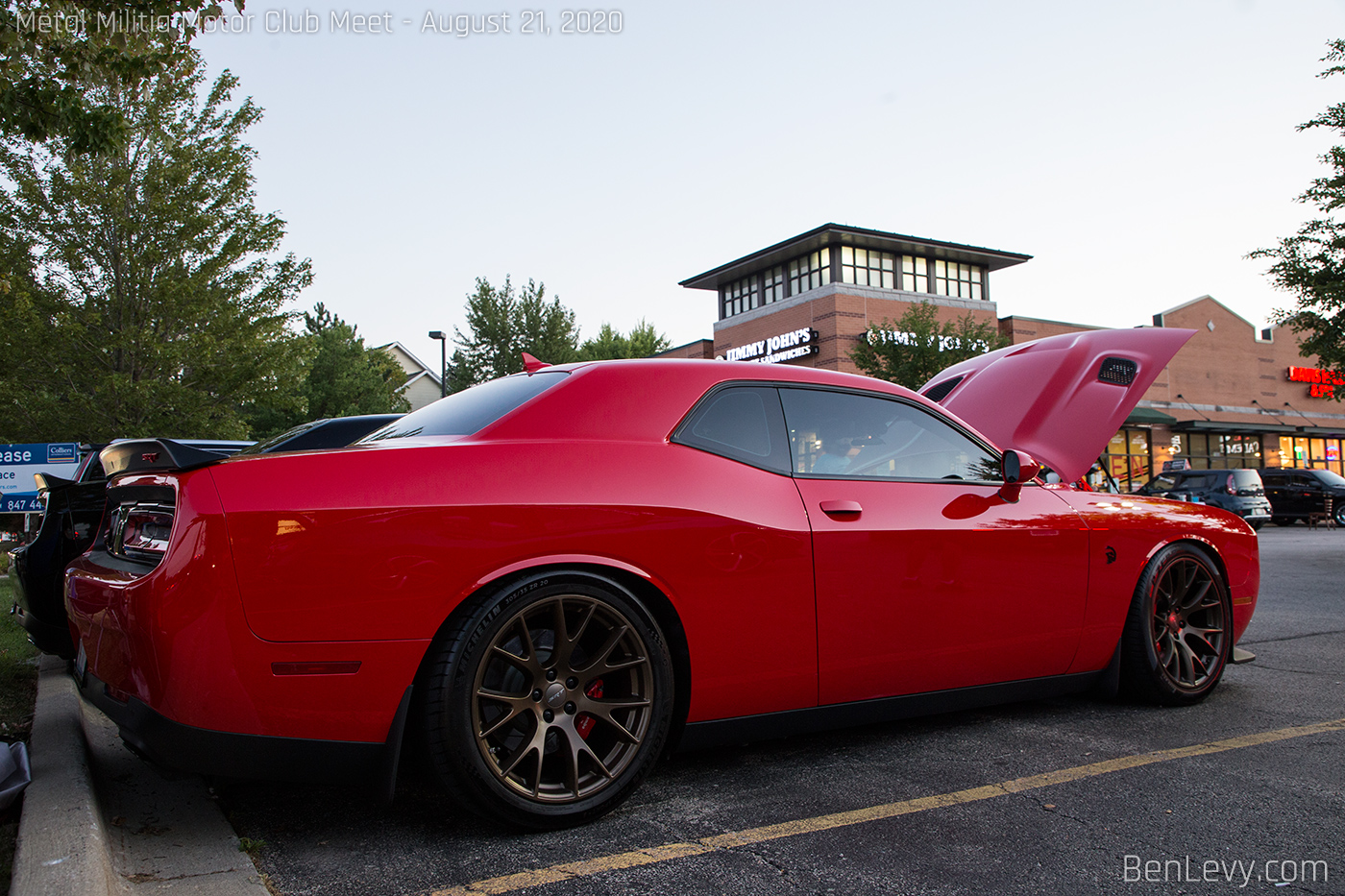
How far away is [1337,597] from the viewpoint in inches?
339

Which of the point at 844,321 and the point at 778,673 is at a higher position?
the point at 844,321

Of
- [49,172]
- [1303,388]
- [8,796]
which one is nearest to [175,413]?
[49,172]

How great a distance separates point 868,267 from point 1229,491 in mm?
22194

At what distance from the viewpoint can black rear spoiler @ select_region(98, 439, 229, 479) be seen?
281cm

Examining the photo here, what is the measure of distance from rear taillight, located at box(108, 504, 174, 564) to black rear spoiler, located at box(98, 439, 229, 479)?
13 centimetres

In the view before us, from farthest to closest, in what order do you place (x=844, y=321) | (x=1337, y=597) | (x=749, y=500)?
1. (x=844, y=321)
2. (x=1337, y=597)
3. (x=749, y=500)

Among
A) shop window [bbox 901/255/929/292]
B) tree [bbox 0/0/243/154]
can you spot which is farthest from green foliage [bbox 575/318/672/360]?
tree [bbox 0/0/243/154]

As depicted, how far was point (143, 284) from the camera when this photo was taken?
14.1 metres

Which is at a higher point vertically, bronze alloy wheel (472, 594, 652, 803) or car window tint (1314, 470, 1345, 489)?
bronze alloy wheel (472, 594, 652, 803)

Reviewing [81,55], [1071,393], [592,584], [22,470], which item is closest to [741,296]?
[22,470]

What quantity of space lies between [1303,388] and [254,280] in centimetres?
5424

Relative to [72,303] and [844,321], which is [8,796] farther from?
[844,321]

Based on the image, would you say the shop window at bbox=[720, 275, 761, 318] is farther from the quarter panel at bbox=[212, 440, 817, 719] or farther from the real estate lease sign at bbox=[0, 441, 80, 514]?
the quarter panel at bbox=[212, 440, 817, 719]

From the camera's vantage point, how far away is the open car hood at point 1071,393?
5.18 meters
